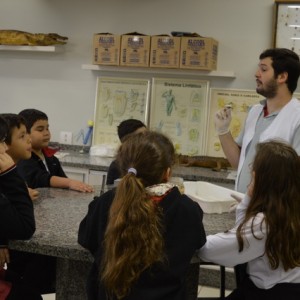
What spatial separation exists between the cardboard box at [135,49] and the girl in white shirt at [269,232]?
96.5 inches

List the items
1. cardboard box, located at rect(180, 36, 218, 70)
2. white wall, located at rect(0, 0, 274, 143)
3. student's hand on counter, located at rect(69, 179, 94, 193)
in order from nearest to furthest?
student's hand on counter, located at rect(69, 179, 94, 193) < cardboard box, located at rect(180, 36, 218, 70) < white wall, located at rect(0, 0, 274, 143)

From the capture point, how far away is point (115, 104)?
442 centimetres

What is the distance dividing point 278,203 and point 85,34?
3.28 m

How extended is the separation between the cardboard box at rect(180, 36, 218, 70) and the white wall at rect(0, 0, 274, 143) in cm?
29

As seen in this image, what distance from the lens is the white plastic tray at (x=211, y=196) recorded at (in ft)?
6.90

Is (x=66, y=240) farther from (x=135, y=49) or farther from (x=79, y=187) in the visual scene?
(x=135, y=49)

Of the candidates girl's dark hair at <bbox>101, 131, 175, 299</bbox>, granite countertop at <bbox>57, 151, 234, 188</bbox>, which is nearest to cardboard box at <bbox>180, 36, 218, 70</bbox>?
granite countertop at <bbox>57, 151, 234, 188</bbox>

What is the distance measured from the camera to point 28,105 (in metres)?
4.76

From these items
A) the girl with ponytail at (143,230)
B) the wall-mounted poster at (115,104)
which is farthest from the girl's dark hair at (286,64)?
the wall-mounted poster at (115,104)

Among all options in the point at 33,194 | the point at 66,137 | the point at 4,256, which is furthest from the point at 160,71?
the point at 4,256

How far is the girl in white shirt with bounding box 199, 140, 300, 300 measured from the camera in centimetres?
161

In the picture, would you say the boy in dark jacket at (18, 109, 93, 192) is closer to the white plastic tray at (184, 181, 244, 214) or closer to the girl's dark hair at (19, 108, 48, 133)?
the girl's dark hair at (19, 108, 48, 133)

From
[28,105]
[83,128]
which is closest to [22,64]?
[28,105]

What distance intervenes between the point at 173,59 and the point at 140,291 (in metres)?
2.71
